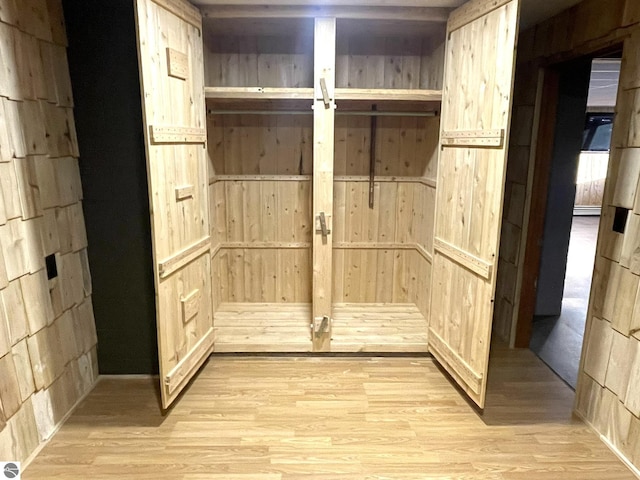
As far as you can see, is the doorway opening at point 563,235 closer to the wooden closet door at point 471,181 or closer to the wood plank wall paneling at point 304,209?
the wooden closet door at point 471,181

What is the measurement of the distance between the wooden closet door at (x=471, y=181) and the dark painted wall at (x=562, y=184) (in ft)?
3.43

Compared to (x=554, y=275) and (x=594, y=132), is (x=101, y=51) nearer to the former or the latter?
(x=554, y=275)

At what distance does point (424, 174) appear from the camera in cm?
356

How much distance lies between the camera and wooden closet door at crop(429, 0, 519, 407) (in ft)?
7.30

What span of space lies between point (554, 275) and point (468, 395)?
1.84 meters

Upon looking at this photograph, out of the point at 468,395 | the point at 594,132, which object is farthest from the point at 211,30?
the point at 594,132

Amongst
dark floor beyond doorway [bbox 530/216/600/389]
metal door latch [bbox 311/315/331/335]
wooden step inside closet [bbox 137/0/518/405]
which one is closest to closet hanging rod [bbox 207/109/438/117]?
wooden step inside closet [bbox 137/0/518/405]

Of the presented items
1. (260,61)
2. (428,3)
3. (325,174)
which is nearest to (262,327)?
(325,174)

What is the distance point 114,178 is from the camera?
2.58m

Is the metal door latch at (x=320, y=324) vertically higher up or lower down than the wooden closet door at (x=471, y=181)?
lower down

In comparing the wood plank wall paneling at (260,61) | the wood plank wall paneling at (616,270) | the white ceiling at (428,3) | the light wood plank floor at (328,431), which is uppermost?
the white ceiling at (428,3)

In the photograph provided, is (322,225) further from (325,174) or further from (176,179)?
(176,179)

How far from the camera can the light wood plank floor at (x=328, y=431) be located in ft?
6.82

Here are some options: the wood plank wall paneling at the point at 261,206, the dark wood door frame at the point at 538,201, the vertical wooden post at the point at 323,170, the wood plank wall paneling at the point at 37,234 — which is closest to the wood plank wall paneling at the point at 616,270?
the dark wood door frame at the point at 538,201
